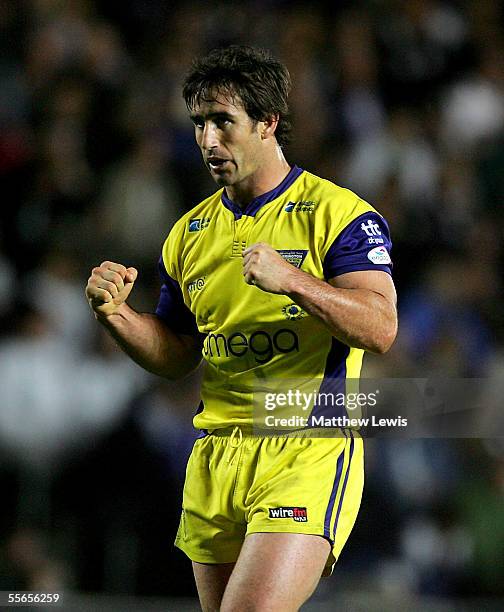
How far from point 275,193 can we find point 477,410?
2.88 metres

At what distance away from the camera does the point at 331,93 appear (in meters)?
7.32

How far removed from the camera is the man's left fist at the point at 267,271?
113 inches

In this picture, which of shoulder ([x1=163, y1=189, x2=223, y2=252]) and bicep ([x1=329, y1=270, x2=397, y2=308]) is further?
shoulder ([x1=163, y1=189, x2=223, y2=252])

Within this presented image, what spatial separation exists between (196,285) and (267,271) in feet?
2.09

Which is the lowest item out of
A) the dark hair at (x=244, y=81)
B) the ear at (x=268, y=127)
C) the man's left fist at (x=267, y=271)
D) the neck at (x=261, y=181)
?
the man's left fist at (x=267, y=271)

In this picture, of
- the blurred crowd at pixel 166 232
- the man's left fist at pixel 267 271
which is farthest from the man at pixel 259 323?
the blurred crowd at pixel 166 232

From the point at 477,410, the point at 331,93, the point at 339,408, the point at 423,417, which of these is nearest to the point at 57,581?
the point at 423,417

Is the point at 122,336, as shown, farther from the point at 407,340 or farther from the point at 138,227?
the point at 138,227

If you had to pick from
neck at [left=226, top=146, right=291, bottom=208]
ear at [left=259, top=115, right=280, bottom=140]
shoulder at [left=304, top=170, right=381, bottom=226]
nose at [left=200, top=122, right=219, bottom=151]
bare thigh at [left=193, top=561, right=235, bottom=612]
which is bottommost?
bare thigh at [left=193, top=561, right=235, bottom=612]

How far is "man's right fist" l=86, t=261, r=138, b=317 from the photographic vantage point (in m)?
3.25

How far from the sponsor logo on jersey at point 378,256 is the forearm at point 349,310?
13cm

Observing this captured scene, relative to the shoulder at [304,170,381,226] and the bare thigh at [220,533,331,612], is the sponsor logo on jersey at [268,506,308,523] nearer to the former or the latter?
the bare thigh at [220,533,331,612]

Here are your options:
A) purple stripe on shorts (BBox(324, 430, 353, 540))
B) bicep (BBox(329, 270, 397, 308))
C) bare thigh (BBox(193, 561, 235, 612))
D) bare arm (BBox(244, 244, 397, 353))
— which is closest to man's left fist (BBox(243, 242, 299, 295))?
bare arm (BBox(244, 244, 397, 353))

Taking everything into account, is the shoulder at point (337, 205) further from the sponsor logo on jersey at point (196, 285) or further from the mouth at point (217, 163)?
the sponsor logo on jersey at point (196, 285)
